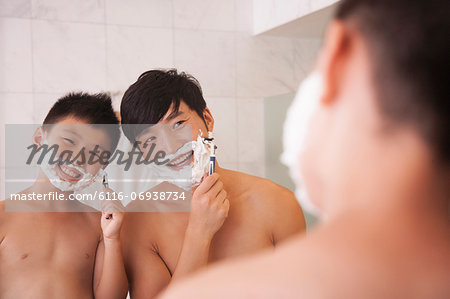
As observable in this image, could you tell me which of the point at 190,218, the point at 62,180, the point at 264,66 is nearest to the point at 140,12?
the point at 264,66

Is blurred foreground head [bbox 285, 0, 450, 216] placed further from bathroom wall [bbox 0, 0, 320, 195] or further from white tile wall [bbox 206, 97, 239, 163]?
white tile wall [bbox 206, 97, 239, 163]

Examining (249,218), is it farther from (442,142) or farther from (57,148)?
(442,142)

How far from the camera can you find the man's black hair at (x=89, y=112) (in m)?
1.26

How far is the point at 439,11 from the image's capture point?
0.29m

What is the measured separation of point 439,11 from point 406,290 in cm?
17

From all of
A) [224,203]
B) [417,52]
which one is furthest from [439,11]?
[224,203]

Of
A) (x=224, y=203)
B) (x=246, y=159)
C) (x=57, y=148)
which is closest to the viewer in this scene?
(x=224, y=203)

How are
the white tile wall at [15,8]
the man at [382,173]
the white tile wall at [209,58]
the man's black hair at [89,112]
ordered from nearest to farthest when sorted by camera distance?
1. the man at [382,173]
2. the man's black hair at [89,112]
3. the white tile wall at [15,8]
4. the white tile wall at [209,58]

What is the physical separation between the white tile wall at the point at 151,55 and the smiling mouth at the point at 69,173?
3.03ft

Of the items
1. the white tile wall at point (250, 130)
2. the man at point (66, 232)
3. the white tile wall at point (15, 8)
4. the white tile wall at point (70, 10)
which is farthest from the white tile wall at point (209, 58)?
the man at point (66, 232)

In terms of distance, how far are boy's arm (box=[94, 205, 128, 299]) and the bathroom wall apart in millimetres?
1101

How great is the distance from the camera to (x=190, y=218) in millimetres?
1069

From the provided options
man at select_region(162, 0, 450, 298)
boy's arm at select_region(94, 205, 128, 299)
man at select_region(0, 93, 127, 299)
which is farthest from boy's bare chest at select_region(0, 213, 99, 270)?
man at select_region(162, 0, 450, 298)

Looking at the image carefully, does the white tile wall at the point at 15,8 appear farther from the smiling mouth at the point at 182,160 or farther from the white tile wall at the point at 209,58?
the smiling mouth at the point at 182,160
